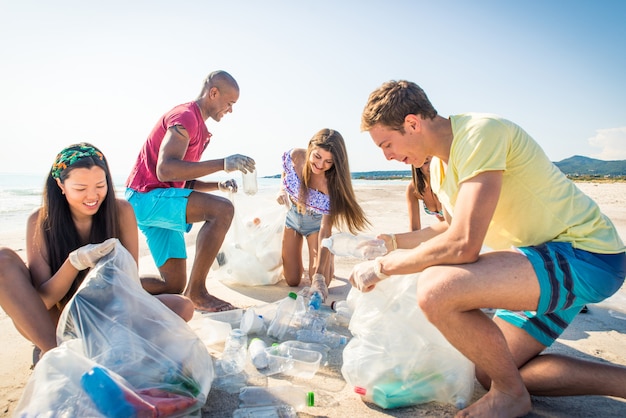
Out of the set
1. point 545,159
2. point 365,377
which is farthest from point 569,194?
point 365,377

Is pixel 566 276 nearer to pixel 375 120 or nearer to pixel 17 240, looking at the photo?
pixel 375 120

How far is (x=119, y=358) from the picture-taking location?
1579mm

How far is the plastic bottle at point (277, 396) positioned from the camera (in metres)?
1.91

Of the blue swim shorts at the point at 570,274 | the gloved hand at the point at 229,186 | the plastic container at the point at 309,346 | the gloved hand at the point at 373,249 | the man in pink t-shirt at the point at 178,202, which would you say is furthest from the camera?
the gloved hand at the point at 229,186

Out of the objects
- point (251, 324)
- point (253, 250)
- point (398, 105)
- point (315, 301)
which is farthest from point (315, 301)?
point (398, 105)

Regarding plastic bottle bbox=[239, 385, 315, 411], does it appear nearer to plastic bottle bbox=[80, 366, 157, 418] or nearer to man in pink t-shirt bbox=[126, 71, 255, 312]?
plastic bottle bbox=[80, 366, 157, 418]

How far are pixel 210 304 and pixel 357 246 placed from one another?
4.67ft

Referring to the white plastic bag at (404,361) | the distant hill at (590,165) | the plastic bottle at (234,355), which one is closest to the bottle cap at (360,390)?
the white plastic bag at (404,361)

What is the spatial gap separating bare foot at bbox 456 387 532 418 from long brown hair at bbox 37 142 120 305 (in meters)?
1.95

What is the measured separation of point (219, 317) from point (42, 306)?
4.26 feet

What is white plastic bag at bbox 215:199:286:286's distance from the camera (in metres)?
4.06

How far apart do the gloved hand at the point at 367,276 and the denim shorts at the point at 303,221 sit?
2.24m

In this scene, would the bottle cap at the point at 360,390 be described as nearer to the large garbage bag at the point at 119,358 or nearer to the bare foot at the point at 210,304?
the large garbage bag at the point at 119,358

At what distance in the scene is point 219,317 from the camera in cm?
304
